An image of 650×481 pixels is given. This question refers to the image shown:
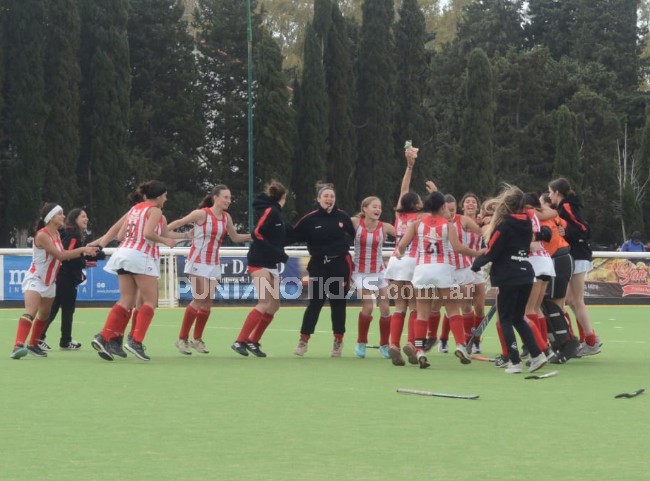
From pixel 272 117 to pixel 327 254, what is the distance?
42.3 meters

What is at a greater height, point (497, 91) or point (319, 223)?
point (497, 91)

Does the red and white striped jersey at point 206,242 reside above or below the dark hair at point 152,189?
below

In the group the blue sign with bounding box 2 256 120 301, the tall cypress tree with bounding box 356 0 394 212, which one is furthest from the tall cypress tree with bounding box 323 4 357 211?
the blue sign with bounding box 2 256 120 301

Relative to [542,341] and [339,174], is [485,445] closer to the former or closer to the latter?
[542,341]

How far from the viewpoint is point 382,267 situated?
1491 centimetres

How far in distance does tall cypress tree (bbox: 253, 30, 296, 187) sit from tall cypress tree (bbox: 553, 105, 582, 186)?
13640mm

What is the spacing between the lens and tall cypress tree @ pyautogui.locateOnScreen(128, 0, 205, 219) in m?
59.5

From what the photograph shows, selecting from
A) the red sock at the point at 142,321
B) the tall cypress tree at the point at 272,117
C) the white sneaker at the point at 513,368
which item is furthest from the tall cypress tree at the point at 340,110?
the white sneaker at the point at 513,368

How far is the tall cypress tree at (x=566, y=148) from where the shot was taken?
6288 centimetres

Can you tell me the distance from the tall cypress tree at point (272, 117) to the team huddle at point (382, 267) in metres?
40.6

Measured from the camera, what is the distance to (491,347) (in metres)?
16.7

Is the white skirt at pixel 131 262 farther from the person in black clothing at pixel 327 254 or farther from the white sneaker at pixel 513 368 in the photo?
the white sneaker at pixel 513 368

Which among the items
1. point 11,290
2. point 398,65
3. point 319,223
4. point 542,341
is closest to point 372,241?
point 319,223

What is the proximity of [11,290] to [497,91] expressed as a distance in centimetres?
4184
